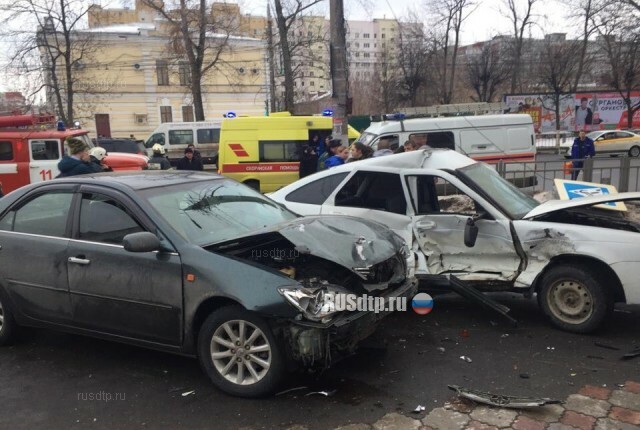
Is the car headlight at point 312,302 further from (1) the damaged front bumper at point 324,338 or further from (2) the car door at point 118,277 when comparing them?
(2) the car door at point 118,277

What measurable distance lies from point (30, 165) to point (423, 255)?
37.8ft

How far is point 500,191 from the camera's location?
210 inches

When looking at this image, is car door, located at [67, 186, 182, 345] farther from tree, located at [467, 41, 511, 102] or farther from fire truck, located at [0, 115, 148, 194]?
tree, located at [467, 41, 511, 102]

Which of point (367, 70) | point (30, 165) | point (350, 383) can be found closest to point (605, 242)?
point (350, 383)

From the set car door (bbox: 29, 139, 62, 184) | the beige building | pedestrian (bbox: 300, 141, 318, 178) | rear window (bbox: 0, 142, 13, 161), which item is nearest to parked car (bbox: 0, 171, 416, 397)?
pedestrian (bbox: 300, 141, 318, 178)

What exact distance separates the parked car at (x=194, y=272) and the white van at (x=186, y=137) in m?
21.4

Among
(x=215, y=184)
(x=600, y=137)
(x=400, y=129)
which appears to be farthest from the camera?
(x=600, y=137)

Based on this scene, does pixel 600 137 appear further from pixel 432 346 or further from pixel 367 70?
pixel 367 70

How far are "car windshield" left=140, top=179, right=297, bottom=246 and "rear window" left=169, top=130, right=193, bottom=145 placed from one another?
21896 millimetres

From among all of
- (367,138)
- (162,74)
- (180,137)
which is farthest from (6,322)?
(162,74)

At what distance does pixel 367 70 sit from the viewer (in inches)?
2815

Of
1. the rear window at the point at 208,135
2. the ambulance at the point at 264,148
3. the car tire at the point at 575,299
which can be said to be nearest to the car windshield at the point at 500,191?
the car tire at the point at 575,299

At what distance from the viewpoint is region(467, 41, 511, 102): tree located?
38375 millimetres

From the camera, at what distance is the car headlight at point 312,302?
3389 mm
